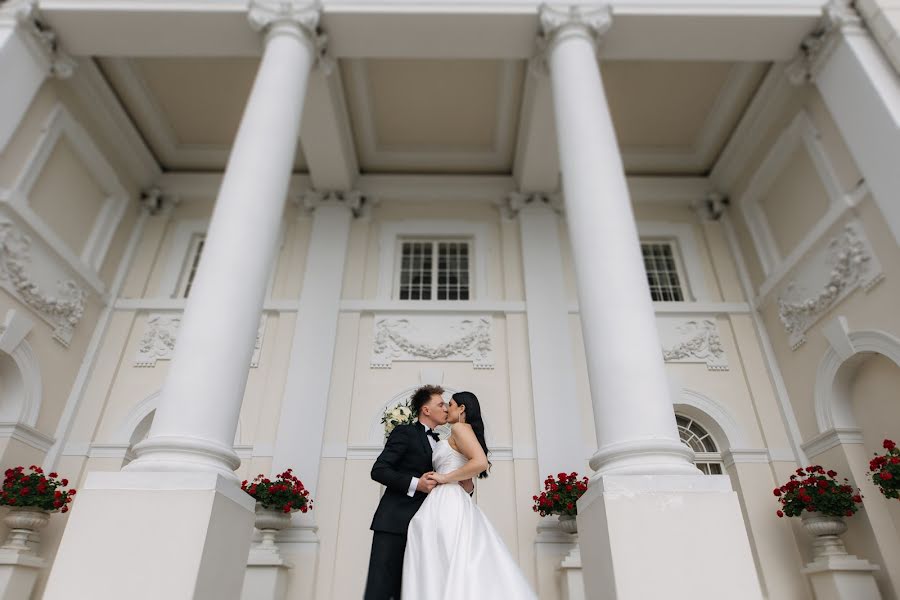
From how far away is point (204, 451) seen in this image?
3.96 m

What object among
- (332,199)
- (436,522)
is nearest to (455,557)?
(436,522)

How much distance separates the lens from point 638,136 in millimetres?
9977

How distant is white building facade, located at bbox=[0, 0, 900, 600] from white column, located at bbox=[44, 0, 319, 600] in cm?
2

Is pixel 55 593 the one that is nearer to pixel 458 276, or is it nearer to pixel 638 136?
pixel 458 276

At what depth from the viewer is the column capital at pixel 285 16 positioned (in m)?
6.58

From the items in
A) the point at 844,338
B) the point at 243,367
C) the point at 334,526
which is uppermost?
the point at 844,338

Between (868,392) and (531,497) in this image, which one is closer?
(868,392)

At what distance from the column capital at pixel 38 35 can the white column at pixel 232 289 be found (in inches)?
126

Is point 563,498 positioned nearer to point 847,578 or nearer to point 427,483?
point 847,578

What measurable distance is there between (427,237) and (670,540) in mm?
7373

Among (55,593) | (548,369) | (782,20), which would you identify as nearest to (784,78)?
(782,20)

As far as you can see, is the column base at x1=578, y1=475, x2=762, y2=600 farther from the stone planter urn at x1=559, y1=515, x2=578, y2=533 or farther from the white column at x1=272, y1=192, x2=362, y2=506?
the white column at x1=272, y1=192, x2=362, y2=506

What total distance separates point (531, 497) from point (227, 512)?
15.5ft

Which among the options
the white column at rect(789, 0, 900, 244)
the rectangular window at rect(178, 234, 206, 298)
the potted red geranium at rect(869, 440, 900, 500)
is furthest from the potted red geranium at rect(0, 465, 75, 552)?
the white column at rect(789, 0, 900, 244)
